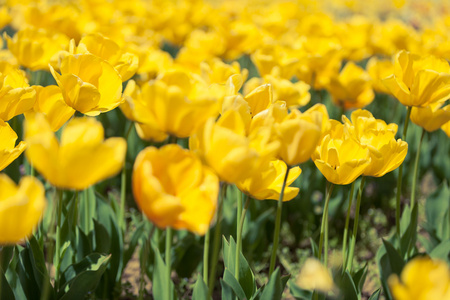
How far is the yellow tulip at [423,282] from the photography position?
755 millimetres

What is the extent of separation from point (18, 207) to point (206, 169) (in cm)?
34

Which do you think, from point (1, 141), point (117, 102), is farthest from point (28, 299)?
point (117, 102)

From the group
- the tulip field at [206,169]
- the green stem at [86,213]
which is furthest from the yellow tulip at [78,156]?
the green stem at [86,213]

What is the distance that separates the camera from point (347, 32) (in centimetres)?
402

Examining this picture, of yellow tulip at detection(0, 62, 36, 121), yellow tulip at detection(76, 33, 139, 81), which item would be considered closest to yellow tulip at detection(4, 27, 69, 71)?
yellow tulip at detection(76, 33, 139, 81)

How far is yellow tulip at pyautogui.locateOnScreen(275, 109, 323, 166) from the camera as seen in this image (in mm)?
1040

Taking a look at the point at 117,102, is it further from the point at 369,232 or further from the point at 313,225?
the point at 369,232

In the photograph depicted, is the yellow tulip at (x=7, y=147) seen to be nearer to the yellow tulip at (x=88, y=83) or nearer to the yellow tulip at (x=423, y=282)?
the yellow tulip at (x=88, y=83)

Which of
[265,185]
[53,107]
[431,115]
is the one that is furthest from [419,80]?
[53,107]

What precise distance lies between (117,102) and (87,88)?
9 centimetres

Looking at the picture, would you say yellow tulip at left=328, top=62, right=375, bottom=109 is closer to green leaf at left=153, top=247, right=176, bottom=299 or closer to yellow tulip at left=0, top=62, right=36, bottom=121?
green leaf at left=153, top=247, right=176, bottom=299

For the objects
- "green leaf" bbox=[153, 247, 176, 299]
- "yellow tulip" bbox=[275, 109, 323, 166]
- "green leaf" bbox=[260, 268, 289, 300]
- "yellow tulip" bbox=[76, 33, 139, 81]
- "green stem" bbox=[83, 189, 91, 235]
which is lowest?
"green stem" bbox=[83, 189, 91, 235]

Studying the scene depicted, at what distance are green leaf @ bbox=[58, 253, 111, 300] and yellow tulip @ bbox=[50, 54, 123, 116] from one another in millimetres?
427

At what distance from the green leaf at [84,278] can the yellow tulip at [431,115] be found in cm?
115
